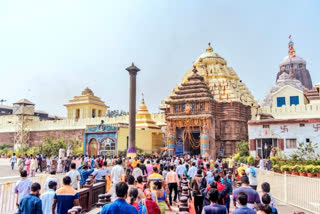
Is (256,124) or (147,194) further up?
(256,124)

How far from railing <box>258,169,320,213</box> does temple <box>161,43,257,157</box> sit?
15531mm

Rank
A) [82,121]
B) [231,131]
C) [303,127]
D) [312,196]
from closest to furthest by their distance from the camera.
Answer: [312,196], [303,127], [231,131], [82,121]

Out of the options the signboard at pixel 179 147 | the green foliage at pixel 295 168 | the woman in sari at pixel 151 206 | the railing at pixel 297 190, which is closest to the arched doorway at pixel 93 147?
the signboard at pixel 179 147

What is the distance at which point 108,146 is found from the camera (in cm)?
3328

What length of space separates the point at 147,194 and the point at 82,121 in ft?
124

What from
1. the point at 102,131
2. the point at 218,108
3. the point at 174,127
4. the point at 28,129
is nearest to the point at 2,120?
the point at 28,129

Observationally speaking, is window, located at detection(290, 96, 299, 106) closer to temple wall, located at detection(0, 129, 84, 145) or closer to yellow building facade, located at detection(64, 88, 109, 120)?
temple wall, located at detection(0, 129, 84, 145)

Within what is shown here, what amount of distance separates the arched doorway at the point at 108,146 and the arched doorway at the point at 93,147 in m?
0.83

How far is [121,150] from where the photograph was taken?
32.7m

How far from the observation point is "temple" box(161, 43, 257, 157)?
2983 centimetres

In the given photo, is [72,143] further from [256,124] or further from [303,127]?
[303,127]

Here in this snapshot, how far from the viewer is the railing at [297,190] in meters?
10.4

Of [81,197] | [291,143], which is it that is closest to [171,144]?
[291,143]

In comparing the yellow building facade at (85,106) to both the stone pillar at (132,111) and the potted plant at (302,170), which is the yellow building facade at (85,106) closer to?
the stone pillar at (132,111)
